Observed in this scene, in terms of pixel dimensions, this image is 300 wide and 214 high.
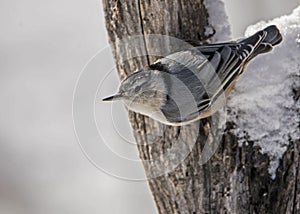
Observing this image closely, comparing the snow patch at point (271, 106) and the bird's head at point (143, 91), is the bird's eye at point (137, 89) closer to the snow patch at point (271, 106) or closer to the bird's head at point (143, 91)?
the bird's head at point (143, 91)

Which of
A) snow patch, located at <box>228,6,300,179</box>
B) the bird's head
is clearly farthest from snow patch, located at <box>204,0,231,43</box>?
the bird's head

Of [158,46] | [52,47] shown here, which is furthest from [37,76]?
[158,46]

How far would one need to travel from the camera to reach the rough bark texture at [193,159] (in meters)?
2.26

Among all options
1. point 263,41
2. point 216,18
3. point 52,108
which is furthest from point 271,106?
Result: point 52,108

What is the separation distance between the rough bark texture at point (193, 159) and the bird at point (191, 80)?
0.10m

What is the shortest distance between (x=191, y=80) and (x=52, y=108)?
3242 mm

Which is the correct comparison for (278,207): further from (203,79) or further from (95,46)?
(95,46)

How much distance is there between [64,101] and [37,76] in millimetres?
339

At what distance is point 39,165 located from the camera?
5.15 metres

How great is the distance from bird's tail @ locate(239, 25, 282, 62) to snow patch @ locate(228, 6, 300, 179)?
0.06 metres

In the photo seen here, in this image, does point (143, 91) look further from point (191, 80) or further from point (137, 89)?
point (191, 80)

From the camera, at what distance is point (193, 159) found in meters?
2.30

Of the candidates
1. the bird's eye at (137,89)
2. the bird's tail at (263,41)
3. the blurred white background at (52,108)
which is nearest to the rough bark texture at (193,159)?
the bird's tail at (263,41)

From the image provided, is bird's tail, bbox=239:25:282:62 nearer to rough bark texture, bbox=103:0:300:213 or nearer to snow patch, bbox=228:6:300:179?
snow patch, bbox=228:6:300:179
